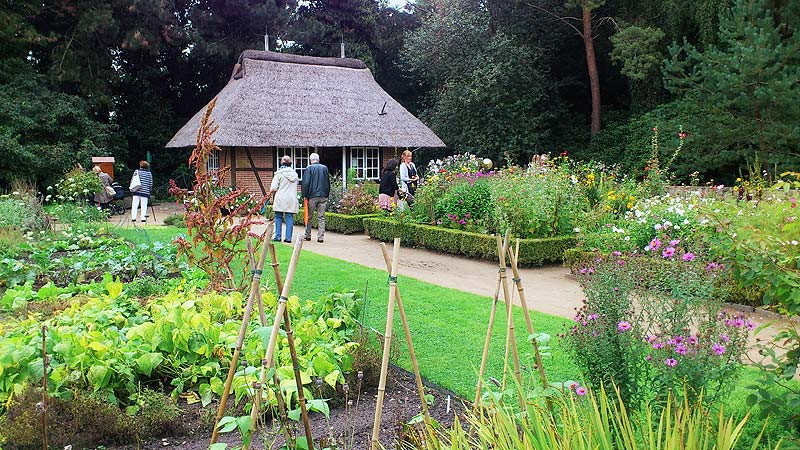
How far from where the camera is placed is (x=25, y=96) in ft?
66.9

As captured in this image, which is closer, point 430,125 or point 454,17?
point 454,17

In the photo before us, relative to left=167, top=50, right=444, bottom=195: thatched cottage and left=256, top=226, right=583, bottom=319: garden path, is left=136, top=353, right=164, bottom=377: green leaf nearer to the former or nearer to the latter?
left=256, top=226, right=583, bottom=319: garden path

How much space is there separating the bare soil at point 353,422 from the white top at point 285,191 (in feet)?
24.9

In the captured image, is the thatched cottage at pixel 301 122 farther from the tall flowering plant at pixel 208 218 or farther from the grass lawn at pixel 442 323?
the tall flowering plant at pixel 208 218

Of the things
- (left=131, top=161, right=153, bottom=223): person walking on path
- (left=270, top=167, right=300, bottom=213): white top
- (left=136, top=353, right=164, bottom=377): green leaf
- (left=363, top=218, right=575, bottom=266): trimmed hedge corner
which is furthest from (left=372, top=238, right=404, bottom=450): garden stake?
(left=131, top=161, right=153, bottom=223): person walking on path

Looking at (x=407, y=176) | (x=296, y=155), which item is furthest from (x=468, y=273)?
(x=296, y=155)

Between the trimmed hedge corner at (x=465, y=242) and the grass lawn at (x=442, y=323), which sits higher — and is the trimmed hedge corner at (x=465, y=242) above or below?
above

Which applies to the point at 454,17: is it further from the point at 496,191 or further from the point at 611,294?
the point at 611,294

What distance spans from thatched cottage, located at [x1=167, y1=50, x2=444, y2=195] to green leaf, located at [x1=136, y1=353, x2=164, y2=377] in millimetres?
15129

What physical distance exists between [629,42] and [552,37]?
394 centimetres

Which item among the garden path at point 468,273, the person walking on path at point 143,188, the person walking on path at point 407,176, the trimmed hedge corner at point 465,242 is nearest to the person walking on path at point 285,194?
the garden path at point 468,273

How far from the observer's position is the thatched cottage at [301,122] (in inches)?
760

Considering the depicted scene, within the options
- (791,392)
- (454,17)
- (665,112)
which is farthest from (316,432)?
(454,17)

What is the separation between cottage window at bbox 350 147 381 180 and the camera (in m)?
21.1
